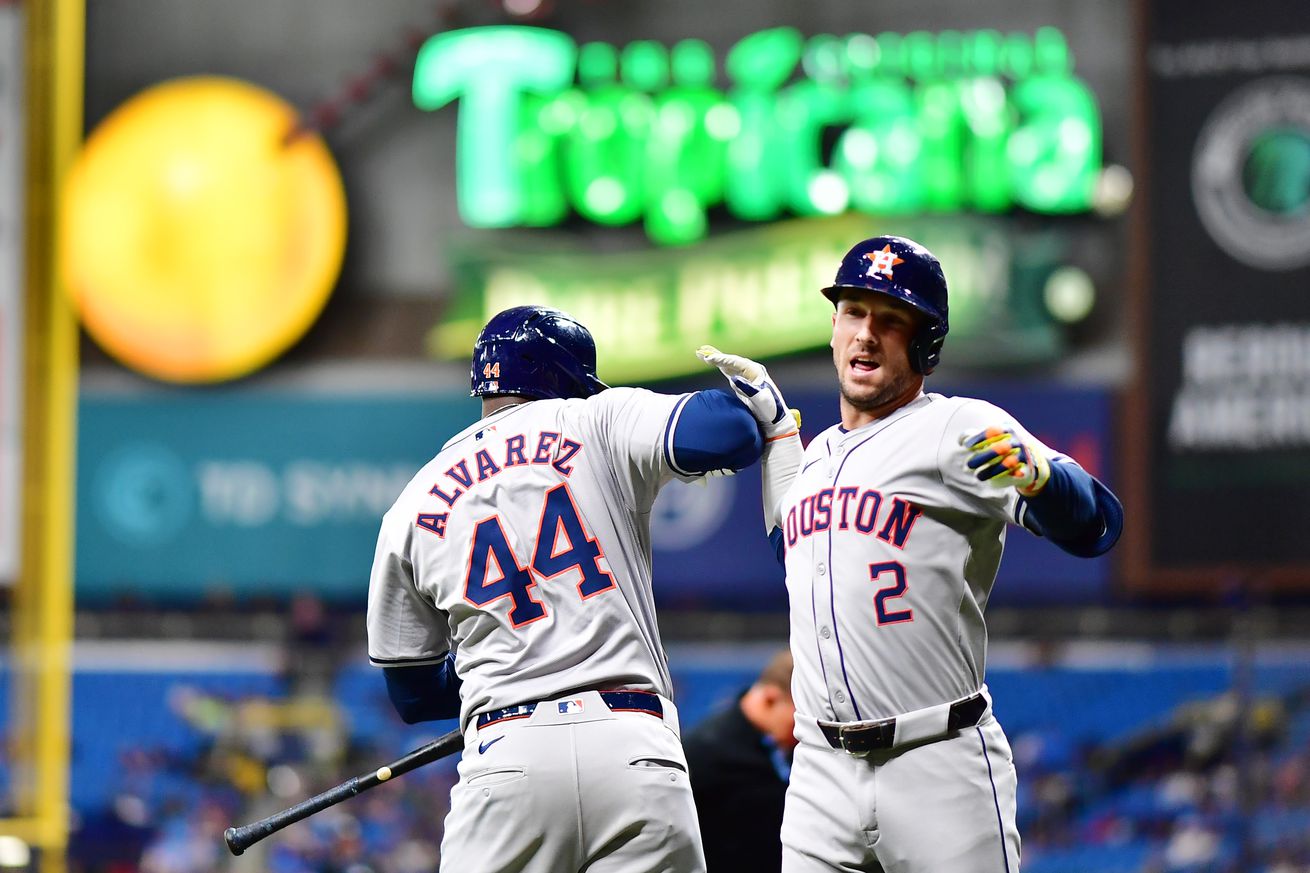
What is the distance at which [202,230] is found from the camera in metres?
11.8

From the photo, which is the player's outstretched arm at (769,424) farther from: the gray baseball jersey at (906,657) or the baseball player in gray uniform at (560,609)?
the gray baseball jersey at (906,657)

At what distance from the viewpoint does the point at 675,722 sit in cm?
379

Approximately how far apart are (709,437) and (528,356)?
1.69ft

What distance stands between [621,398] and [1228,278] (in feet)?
25.0

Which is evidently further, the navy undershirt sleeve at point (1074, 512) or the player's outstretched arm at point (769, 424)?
the player's outstretched arm at point (769, 424)

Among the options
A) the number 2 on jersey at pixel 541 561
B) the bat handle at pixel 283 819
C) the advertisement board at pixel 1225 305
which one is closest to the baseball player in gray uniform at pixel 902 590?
the number 2 on jersey at pixel 541 561

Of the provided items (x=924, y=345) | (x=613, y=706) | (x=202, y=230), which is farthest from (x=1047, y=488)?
(x=202, y=230)

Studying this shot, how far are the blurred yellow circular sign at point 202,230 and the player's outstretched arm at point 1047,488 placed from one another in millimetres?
8892

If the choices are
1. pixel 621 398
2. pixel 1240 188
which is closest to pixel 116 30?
pixel 1240 188

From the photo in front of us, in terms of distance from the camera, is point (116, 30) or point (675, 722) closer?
point (675, 722)

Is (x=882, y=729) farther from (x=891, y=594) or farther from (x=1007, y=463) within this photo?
(x=1007, y=463)

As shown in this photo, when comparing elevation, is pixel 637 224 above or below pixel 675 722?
above

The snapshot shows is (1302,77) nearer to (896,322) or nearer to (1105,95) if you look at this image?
(1105,95)

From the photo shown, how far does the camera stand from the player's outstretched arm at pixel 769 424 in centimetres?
377
